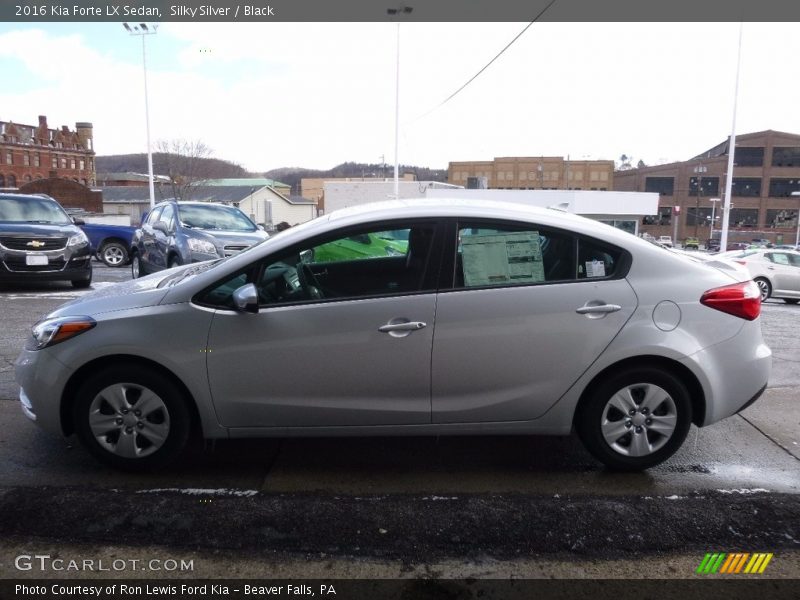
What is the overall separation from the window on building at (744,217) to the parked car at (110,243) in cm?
7841

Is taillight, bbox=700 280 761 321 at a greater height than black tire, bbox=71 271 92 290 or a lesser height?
greater

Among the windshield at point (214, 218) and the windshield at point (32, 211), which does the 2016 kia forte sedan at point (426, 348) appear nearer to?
the windshield at point (214, 218)

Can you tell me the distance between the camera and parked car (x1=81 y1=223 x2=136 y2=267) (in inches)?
680

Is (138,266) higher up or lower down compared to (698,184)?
lower down

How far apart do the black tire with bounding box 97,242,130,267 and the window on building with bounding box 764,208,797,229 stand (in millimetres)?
80070

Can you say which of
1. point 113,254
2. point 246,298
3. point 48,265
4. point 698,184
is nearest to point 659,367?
point 246,298

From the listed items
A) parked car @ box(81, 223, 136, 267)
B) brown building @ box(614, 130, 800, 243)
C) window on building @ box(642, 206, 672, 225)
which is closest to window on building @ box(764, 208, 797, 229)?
brown building @ box(614, 130, 800, 243)

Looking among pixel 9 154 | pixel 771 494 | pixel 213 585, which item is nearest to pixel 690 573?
pixel 771 494

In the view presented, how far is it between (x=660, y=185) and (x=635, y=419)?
286ft

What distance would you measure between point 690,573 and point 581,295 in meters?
1.51

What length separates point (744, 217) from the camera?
3100 inches

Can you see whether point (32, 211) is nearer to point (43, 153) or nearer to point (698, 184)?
point (698, 184)

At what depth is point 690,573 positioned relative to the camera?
2.85 metres

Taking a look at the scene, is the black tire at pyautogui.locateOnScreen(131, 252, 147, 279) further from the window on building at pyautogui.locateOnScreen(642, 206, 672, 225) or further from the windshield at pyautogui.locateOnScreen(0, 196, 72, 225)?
the window on building at pyautogui.locateOnScreen(642, 206, 672, 225)
